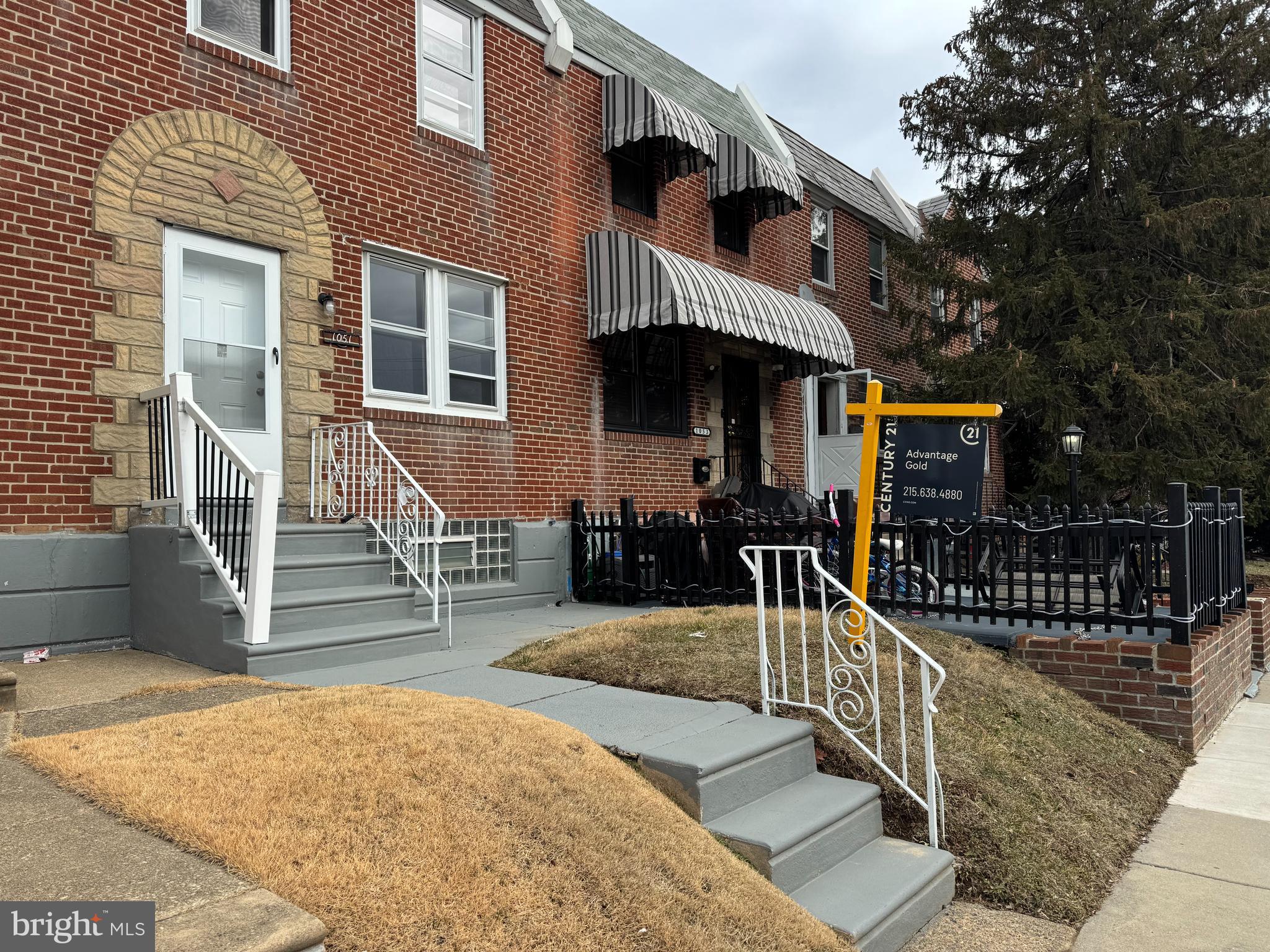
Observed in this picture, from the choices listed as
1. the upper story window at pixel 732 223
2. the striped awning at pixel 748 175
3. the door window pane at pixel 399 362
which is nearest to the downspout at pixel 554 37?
the striped awning at pixel 748 175

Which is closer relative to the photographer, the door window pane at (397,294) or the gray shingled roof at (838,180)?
the door window pane at (397,294)

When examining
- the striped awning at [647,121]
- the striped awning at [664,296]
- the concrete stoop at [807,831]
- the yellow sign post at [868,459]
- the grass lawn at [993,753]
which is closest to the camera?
the concrete stoop at [807,831]

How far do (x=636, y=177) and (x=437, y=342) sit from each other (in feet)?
14.3

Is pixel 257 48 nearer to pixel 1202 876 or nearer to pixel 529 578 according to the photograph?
pixel 529 578

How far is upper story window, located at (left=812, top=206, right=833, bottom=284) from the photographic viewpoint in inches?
616

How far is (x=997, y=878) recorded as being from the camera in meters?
4.00

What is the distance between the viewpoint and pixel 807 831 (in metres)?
3.68

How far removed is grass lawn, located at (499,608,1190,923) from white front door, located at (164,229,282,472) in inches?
129

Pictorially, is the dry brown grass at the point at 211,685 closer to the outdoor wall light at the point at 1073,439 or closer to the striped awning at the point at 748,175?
the striped awning at the point at 748,175

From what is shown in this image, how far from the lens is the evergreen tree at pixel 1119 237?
44.5 ft

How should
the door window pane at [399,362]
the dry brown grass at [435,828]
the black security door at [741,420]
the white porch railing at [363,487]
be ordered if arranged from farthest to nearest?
the black security door at [741,420], the door window pane at [399,362], the white porch railing at [363,487], the dry brown grass at [435,828]

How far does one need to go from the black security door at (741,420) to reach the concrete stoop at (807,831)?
8973mm

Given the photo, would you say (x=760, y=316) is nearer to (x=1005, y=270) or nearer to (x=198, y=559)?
(x=1005, y=270)

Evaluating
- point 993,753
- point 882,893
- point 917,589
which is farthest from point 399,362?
point 882,893
